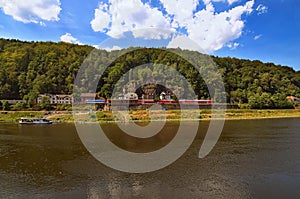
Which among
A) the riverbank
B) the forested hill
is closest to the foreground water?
the riverbank

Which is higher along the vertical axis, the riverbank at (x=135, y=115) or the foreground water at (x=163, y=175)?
the riverbank at (x=135, y=115)

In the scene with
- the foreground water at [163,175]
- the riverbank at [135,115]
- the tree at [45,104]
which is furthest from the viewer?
the tree at [45,104]

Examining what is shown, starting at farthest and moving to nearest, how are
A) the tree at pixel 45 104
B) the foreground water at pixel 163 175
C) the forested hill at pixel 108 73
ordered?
the forested hill at pixel 108 73 < the tree at pixel 45 104 < the foreground water at pixel 163 175

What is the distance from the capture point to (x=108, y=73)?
199 ft

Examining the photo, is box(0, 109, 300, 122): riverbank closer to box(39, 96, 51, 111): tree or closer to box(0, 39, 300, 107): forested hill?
box(39, 96, 51, 111): tree

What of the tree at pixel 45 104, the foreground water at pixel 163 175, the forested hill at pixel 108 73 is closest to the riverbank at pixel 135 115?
the tree at pixel 45 104

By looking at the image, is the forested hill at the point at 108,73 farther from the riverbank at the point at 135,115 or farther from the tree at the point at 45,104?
the riverbank at the point at 135,115

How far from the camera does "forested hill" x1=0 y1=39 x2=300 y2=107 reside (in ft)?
188

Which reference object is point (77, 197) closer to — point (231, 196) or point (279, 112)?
point (231, 196)

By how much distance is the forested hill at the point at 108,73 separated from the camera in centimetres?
5738

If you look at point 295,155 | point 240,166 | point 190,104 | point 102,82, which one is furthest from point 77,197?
point 102,82

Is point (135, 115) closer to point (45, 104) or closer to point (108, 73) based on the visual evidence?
point (45, 104)

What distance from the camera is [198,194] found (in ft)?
28.3

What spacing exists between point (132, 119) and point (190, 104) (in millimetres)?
16318
